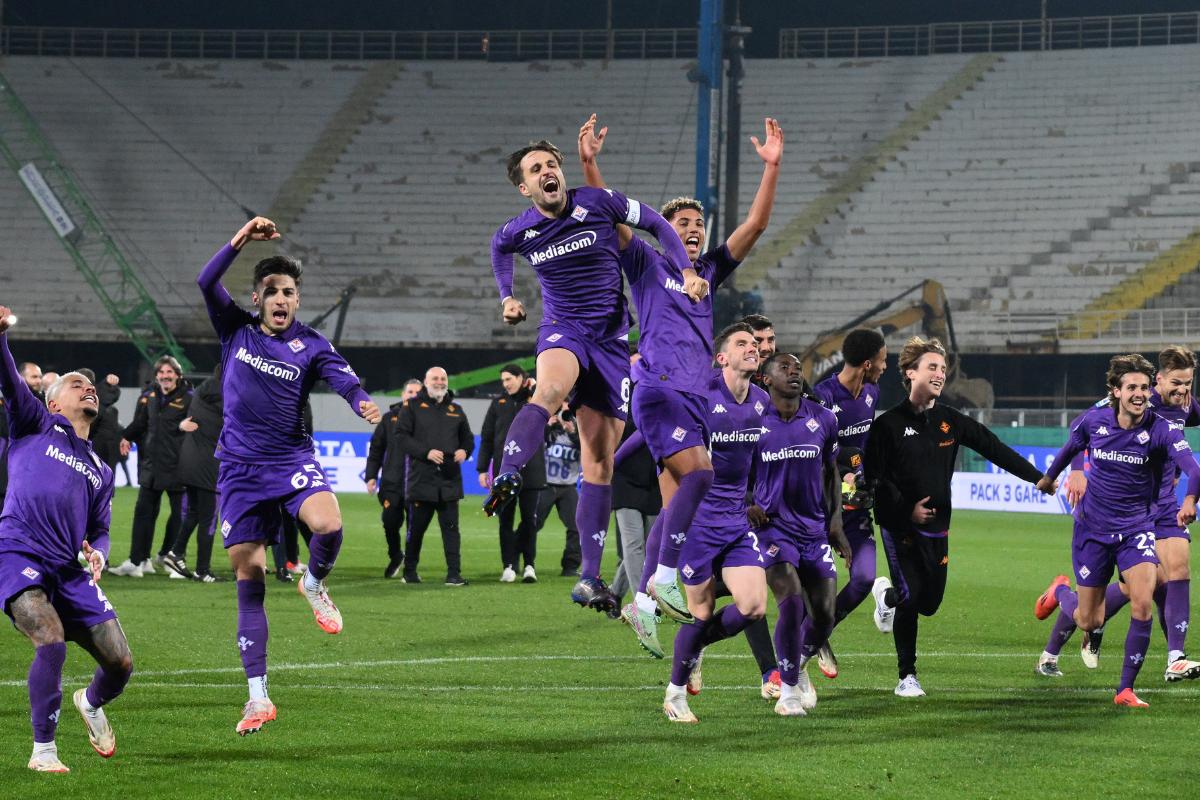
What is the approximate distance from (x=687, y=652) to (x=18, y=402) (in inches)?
147

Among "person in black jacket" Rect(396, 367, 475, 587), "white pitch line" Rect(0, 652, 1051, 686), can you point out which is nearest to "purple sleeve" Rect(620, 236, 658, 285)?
"white pitch line" Rect(0, 652, 1051, 686)

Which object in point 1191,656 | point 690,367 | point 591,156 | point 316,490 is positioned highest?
point 591,156

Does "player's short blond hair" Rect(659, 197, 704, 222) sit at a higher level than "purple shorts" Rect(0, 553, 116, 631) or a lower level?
higher

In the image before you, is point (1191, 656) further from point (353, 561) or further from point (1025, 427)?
point (1025, 427)

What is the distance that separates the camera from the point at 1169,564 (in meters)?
10.4

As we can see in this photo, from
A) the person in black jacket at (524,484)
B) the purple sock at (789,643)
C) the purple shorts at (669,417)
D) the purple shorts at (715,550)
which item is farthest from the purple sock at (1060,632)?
the person in black jacket at (524,484)

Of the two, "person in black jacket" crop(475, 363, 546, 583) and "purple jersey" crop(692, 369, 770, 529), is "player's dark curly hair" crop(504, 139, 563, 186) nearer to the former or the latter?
"purple jersey" crop(692, 369, 770, 529)

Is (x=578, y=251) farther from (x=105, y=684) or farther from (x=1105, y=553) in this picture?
(x=1105, y=553)

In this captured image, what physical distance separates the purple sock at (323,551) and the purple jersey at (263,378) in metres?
0.42

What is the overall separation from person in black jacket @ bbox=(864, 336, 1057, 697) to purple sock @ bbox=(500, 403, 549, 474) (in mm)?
3004

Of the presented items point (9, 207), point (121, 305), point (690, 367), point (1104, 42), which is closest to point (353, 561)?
point (690, 367)

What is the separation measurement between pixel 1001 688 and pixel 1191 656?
227 centimetres

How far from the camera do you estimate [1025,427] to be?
2944 centimetres

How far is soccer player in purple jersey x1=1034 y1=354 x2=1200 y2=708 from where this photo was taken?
986 centimetres
